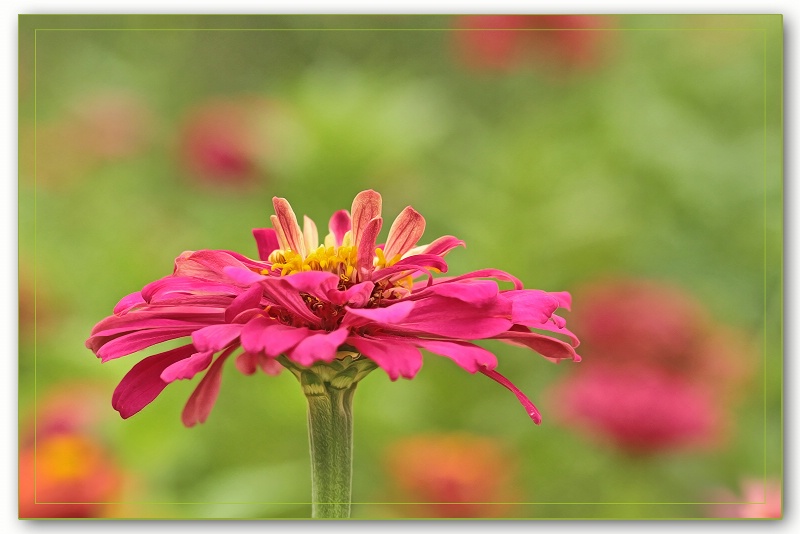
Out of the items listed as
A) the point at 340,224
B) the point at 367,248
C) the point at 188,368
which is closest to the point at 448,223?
the point at 340,224

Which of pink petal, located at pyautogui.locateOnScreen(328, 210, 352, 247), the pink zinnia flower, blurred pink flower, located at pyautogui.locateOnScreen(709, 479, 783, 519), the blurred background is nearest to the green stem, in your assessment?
the pink zinnia flower

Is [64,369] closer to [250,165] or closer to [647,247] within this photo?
[250,165]

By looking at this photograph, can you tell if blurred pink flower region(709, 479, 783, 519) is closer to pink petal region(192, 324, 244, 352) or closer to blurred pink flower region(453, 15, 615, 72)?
blurred pink flower region(453, 15, 615, 72)

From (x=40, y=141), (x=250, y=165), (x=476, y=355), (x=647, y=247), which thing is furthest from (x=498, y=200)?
(x=476, y=355)

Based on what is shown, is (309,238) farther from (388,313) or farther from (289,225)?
(388,313)

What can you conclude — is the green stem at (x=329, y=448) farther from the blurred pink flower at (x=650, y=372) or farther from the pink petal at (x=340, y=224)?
the blurred pink flower at (x=650, y=372)

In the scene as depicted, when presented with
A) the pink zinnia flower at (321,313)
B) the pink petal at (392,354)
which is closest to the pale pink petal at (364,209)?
the pink zinnia flower at (321,313)
